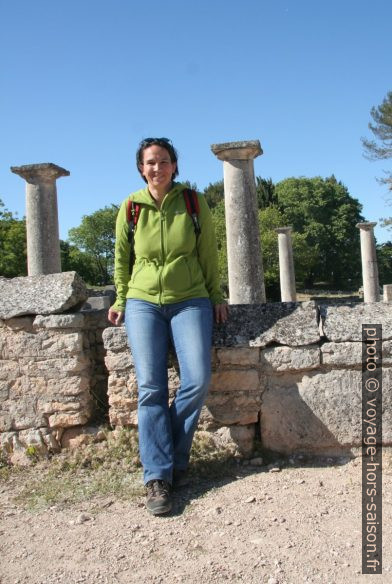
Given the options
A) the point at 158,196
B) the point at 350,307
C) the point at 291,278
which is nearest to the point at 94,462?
the point at 158,196

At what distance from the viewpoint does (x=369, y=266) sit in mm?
19641

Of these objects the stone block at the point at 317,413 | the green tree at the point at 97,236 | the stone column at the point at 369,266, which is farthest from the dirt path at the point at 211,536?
the green tree at the point at 97,236

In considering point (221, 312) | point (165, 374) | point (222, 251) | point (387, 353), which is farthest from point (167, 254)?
point (222, 251)

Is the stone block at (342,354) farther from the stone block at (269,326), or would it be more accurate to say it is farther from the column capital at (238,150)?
the column capital at (238,150)

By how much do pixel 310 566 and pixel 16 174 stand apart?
9.07 metres

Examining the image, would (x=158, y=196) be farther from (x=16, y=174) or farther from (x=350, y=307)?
(x=16, y=174)

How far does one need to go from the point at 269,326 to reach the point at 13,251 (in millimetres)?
29106

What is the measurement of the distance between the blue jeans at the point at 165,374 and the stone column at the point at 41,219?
6974 mm

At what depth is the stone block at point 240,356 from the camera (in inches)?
145

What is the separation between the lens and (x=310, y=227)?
4541 cm

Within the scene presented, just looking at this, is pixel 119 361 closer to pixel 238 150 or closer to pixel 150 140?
pixel 150 140

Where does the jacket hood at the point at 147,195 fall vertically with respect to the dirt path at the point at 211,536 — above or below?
above

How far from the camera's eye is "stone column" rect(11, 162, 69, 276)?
9797 millimetres

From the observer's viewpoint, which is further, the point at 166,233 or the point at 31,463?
the point at 31,463
